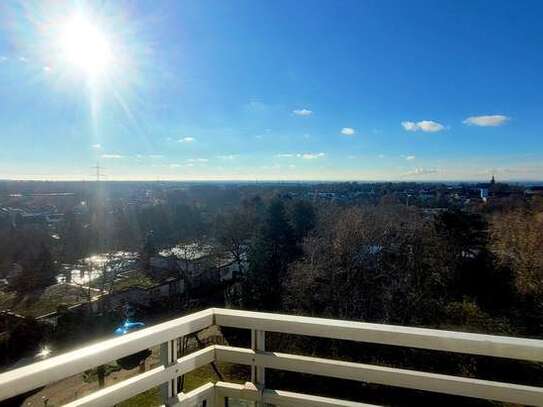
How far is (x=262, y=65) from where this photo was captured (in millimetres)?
8062

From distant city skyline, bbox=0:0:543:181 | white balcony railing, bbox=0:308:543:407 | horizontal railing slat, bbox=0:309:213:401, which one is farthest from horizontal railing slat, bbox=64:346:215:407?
distant city skyline, bbox=0:0:543:181

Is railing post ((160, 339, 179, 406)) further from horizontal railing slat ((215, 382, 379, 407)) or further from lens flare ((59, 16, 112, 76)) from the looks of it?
lens flare ((59, 16, 112, 76))

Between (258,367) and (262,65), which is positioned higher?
(262,65)

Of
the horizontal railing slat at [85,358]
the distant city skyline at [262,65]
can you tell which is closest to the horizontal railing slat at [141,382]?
the horizontal railing slat at [85,358]

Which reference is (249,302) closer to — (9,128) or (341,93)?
(341,93)

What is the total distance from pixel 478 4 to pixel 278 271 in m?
11.7

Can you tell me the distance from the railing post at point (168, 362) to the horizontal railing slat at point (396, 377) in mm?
250

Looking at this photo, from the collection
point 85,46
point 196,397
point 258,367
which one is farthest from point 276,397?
point 85,46

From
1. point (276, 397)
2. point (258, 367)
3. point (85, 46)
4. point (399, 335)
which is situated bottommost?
point (276, 397)

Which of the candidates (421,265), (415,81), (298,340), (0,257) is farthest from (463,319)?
(0,257)

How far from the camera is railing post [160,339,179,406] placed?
1306 millimetres

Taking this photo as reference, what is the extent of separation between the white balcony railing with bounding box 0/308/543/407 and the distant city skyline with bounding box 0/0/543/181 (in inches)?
137

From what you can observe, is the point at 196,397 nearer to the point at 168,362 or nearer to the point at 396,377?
the point at 168,362

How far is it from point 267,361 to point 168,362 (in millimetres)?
394
